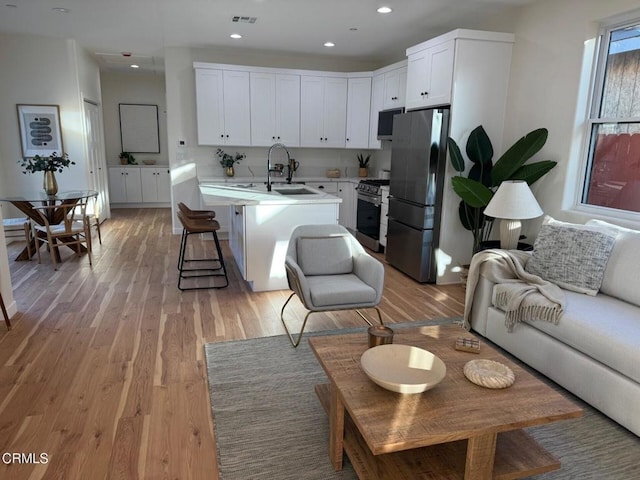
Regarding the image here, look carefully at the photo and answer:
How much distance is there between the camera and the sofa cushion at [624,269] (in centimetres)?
268

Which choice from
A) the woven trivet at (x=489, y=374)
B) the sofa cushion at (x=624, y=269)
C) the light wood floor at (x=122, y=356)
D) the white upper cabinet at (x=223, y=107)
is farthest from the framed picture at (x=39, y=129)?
the sofa cushion at (x=624, y=269)

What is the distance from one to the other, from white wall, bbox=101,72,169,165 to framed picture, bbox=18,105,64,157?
123 inches

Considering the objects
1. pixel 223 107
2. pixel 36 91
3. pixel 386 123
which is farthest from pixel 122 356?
pixel 36 91

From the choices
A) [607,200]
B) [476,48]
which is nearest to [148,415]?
[607,200]

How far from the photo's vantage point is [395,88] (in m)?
5.77

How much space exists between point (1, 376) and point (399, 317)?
2.82 meters

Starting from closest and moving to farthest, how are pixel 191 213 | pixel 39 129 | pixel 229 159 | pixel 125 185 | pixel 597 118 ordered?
pixel 597 118
pixel 191 213
pixel 39 129
pixel 229 159
pixel 125 185

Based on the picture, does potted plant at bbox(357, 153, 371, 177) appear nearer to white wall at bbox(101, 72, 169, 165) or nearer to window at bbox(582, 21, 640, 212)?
window at bbox(582, 21, 640, 212)

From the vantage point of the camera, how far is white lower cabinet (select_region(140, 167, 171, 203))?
360 inches

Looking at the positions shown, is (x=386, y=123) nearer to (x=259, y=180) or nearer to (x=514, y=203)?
(x=259, y=180)

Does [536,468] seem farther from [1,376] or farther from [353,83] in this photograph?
[353,83]

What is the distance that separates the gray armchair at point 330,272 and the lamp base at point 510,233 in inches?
47.2

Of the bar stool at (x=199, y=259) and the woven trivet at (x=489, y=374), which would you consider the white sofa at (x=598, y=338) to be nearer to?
the woven trivet at (x=489, y=374)

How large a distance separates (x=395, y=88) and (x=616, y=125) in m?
2.96
